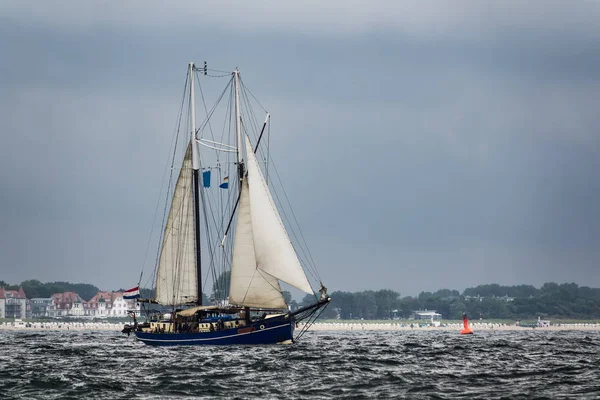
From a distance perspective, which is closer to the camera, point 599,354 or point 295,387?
point 295,387

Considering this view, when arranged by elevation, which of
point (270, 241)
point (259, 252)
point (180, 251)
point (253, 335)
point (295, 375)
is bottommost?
point (295, 375)

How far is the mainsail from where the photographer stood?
257ft

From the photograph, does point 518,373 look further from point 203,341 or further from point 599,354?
point 203,341

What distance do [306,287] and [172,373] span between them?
22.7 m

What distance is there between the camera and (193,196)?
90.0 metres

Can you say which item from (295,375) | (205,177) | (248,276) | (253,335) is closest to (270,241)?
(248,276)

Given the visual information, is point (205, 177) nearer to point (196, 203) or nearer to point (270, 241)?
point (196, 203)

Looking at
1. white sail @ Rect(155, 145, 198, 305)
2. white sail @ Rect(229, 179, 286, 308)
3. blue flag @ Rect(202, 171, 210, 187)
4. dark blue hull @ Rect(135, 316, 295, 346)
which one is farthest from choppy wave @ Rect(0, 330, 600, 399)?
blue flag @ Rect(202, 171, 210, 187)

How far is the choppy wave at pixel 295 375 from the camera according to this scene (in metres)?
46.7

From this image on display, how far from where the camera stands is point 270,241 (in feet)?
258

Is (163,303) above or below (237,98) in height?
below

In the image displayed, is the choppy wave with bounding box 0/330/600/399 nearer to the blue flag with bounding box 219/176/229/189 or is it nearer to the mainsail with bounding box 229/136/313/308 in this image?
the mainsail with bounding box 229/136/313/308

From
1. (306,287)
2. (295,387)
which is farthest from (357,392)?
(306,287)

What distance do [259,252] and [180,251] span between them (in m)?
12.9
